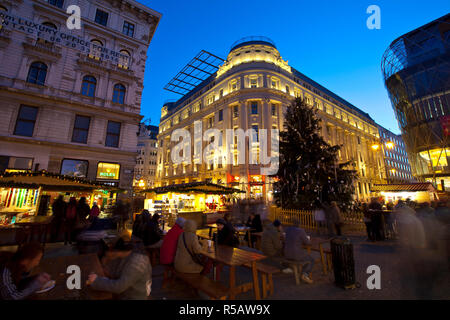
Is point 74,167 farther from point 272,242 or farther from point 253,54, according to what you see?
point 253,54

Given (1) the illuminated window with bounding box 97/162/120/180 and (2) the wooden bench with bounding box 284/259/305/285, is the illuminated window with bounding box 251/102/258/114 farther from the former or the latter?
(2) the wooden bench with bounding box 284/259/305/285

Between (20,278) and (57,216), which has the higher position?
(57,216)

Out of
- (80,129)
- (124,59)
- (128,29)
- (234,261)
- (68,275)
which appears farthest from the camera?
(128,29)

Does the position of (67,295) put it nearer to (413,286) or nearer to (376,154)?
(413,286)

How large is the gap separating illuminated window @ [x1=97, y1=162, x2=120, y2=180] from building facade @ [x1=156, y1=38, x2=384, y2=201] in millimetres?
17658

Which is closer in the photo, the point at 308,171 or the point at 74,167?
the point at 308,171

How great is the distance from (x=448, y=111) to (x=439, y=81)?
5.40m

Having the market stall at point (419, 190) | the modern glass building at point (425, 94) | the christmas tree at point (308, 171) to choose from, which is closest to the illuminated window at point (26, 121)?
the christmas tree at point (308, 171)

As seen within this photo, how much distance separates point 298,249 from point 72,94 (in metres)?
20.5

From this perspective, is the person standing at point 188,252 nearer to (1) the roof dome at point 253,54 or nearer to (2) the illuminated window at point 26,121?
(2) the illuminated window at point 26,121

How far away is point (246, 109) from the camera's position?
109 ft

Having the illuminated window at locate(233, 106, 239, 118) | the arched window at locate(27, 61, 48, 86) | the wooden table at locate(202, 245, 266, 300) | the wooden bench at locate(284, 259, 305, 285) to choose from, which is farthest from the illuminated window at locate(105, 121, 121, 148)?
the illuminated window at locate(233, 106, 239, 118)

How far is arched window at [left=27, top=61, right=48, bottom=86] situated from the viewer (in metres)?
15.5

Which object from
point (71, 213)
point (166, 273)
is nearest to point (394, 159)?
point (166, 273)
